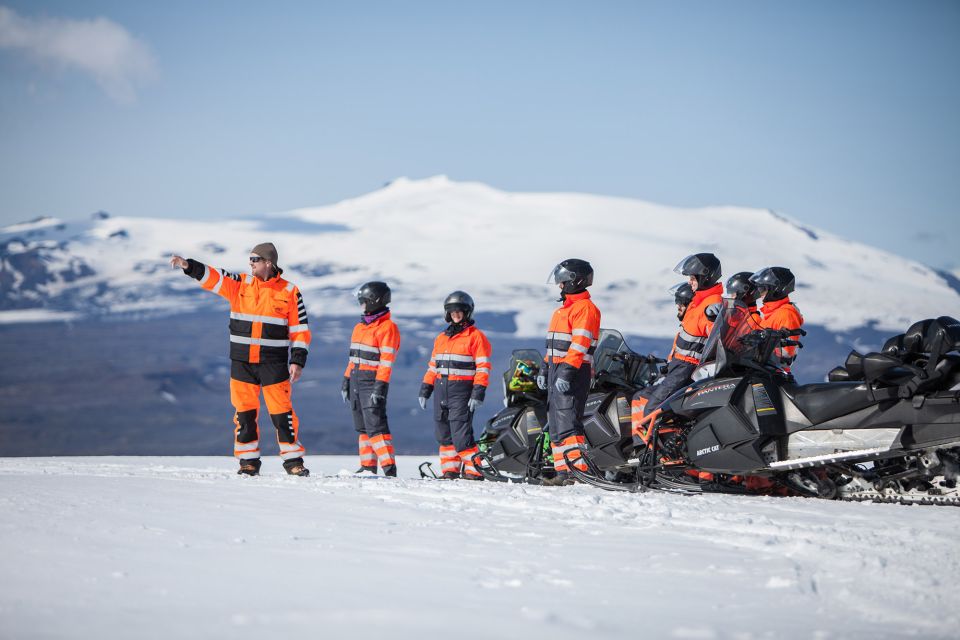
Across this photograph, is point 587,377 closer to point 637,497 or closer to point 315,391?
point 637,497

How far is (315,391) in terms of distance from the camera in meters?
105

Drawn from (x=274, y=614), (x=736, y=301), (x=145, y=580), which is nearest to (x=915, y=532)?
(x=736, y=301)

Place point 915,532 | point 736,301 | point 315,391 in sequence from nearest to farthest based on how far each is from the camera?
point 915,532 → point 736,301 → point 315,391

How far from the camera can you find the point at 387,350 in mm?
10062

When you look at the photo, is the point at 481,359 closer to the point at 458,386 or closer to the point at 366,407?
the point at 458,386

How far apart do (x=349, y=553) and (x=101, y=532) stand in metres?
1.17

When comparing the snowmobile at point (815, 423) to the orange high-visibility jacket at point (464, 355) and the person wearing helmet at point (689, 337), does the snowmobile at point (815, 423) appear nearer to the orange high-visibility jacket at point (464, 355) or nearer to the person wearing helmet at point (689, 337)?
the person wearing helmet at point (689, 337)

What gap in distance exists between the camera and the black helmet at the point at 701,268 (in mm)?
8328

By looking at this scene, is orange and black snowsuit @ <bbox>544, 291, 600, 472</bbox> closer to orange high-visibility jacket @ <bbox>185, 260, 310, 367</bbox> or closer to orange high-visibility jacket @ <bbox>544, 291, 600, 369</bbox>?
orange high-visibility jacket @ <bbox>544, 291, 600, 369</bbox>

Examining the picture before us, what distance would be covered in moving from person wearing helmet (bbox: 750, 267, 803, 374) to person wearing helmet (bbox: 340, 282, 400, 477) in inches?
147

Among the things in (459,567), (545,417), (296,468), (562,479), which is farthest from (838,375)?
(296,468)

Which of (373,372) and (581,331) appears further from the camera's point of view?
(373,372)

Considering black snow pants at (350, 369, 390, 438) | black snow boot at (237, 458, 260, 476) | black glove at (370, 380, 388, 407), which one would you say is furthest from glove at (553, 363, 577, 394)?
black snow boot at (237, 458, 260, 476)

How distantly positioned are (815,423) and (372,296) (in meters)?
5.25
